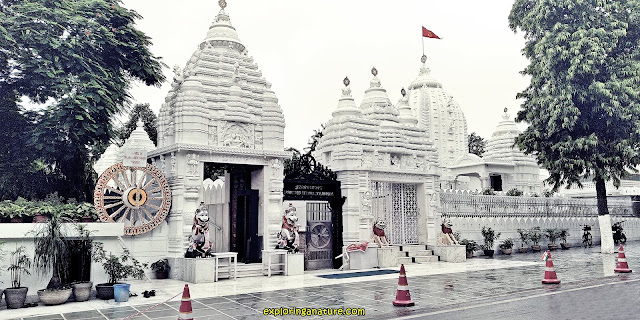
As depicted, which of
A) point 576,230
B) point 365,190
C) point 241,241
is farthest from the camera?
point 576,230

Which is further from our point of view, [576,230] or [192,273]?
[576,230]

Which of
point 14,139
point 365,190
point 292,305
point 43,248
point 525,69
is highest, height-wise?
point 525,69

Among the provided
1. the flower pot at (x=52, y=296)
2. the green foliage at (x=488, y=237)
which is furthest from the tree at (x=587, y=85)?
the flower pot at (x=52, y=296)

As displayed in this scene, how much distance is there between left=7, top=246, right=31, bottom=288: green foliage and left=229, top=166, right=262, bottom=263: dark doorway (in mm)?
6133

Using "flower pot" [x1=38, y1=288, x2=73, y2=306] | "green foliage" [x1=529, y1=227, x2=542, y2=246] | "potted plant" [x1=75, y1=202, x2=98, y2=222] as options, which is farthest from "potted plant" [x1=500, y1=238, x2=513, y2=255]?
"flower pot" [x1=38, y1=288, x2=73, y2=306]

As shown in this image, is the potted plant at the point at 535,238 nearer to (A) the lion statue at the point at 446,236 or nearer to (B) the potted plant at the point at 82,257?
(A) the lion statue at the point at 446,236

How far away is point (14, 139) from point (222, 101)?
8.31 meters

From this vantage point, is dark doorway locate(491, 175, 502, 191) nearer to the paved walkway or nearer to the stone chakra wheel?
the paved walkway

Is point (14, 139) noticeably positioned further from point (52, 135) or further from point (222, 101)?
point (222, 101)

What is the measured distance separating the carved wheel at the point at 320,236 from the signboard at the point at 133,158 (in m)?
5.68

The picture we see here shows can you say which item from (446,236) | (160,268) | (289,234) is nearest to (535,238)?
(446,236)

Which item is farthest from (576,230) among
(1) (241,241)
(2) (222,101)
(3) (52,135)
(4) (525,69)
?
(3) (52,135)

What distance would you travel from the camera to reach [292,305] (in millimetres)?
9531

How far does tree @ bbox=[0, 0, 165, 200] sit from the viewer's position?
55.0 feet
